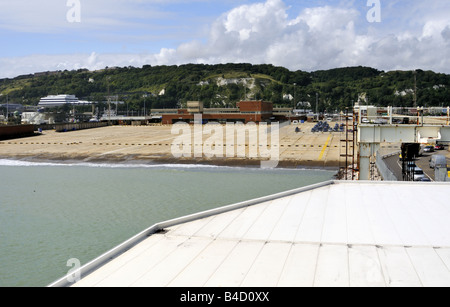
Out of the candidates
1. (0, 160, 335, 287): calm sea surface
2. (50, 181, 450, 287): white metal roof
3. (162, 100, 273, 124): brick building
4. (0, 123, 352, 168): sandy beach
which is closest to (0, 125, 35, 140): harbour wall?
(0, 123, 352, 168): sandy beach

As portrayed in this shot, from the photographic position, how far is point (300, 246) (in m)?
14.3

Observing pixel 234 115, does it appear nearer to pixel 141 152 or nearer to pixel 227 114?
pixel 227 114

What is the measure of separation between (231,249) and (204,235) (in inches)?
73.0

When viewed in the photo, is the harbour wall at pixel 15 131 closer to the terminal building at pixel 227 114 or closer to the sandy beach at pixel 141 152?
the sandy beach at pixel 141 152

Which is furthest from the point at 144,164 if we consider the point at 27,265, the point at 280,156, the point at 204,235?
the point at 204,235

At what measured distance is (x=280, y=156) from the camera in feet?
195

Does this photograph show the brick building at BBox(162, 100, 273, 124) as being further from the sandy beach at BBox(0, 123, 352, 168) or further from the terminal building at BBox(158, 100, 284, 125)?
the sandy beach at BBox(0, 123, 352, 168)

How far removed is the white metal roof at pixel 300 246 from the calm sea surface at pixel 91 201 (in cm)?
865

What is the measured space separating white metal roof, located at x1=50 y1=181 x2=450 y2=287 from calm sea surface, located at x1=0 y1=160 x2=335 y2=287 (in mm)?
8653

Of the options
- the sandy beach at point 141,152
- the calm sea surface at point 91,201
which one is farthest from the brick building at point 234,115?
the calm sea surface at point 91,201

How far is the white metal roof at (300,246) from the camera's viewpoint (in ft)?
38.5

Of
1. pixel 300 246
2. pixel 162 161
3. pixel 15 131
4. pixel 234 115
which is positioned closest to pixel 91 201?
pixel 162 161

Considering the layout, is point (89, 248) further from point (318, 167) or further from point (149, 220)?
point (318, 167)

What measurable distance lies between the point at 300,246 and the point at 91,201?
84.1 ft
